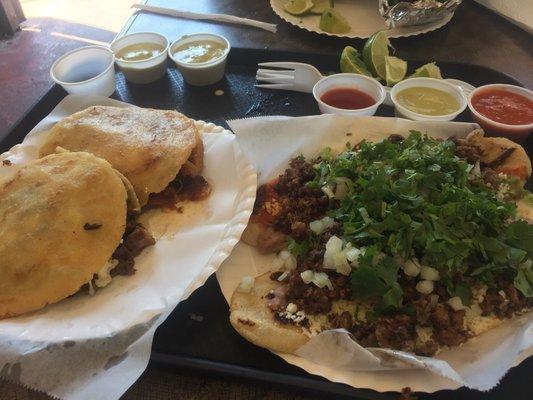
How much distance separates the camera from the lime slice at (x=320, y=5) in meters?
3.38

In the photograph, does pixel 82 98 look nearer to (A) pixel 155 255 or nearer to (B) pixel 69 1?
(A) pixel 155 255

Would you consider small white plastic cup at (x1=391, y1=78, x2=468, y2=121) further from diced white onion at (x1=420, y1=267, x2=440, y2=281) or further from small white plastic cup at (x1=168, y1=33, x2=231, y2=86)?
small white plastic cup at (x1=168, y1=33, x2=231, y2=86)

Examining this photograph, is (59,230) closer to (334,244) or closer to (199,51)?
(334,244)

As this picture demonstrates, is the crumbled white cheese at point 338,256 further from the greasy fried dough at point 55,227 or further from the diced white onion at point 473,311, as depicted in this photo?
the greasy fried dough at point 55,227

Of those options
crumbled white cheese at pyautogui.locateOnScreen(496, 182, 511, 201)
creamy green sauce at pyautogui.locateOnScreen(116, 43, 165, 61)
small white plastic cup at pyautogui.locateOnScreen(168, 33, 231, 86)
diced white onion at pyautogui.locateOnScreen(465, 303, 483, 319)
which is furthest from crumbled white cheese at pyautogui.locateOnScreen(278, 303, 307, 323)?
creamy green sauce at pyautogui.locateOnScreen(116, 43, 165, 61)

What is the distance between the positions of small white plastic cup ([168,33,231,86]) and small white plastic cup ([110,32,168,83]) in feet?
0.29

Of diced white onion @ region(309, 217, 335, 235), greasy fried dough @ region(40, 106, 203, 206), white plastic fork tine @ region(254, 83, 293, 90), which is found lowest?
white plastic fork tine @ region(254, 83, 293, 90)

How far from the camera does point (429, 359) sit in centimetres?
143

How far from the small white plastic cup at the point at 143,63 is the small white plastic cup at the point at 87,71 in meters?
0.10

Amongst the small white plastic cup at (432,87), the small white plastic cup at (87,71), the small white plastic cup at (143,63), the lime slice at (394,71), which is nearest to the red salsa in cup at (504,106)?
the small white plastic cup at (432,87)

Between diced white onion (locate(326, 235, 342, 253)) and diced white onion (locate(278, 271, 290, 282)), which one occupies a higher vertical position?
diced white onion (locate(326, 235, 342, 253))

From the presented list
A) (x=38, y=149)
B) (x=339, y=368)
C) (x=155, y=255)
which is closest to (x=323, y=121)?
(x=155, y=255)

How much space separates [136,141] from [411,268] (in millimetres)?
1253

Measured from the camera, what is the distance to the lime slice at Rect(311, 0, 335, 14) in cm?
338
